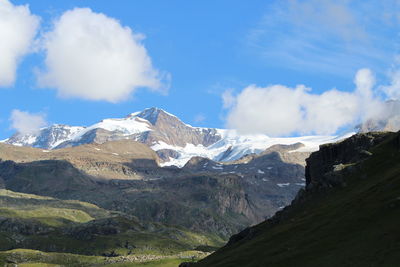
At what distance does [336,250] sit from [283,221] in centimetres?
6453

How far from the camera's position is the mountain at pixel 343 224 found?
319 feet

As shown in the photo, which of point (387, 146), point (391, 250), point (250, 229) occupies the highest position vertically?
point (387, 146)

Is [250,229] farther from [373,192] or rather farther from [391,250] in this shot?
[391,250]

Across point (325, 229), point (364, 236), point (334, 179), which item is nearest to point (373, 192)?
point (325, 229)

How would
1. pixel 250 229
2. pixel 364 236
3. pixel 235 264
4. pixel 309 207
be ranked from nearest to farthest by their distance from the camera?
pixel 364 236 → pixel 235 264 → pixel 309 207 → pixel 250 229

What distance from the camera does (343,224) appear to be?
117 metres

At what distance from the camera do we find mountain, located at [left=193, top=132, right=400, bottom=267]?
9733 cm

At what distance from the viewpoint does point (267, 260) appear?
121 meters

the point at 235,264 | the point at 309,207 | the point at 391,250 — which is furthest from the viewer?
the point at 309,207

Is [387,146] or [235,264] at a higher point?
[387,146]

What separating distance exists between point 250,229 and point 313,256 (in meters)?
74.3

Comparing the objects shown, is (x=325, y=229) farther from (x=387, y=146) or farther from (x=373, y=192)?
(x=387, y=146)

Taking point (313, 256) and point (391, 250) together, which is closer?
point (391, 250)

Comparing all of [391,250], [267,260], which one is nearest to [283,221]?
[267,260]
